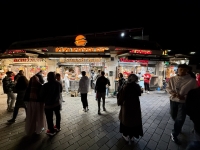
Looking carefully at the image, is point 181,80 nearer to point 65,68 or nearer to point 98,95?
point 98,95

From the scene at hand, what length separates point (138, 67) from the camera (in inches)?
468

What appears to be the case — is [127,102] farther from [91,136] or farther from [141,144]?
[91,136]

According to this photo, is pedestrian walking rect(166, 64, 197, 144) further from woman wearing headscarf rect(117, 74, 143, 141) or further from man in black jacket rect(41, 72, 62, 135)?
man in black jacket rect(41, 72, 62, 135)

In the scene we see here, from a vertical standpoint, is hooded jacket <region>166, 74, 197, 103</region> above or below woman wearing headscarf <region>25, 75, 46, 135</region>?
above

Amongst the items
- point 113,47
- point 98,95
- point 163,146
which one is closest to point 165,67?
point 113,47

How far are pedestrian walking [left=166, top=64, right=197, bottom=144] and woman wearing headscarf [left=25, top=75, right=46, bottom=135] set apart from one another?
4106 millimetres

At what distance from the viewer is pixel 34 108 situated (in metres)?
3.52

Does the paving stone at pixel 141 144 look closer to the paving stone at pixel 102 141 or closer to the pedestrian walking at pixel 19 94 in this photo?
the paving stone at pixel 102 141

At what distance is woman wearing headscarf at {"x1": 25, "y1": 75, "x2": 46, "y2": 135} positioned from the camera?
346 centimetres

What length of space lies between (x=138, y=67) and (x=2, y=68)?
1466 centimetres

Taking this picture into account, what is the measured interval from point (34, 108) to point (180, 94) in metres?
4.42

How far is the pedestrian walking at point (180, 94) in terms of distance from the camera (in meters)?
3.10

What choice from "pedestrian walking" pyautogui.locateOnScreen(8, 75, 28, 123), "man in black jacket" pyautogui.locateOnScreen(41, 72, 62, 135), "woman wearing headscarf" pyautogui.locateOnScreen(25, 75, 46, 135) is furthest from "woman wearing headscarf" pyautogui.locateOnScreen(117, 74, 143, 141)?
"pedestrian walking" pyautogui.locateOnScreen(8, 75, 28, 123)

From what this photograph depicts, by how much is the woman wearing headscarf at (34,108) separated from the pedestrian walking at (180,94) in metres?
4.11
